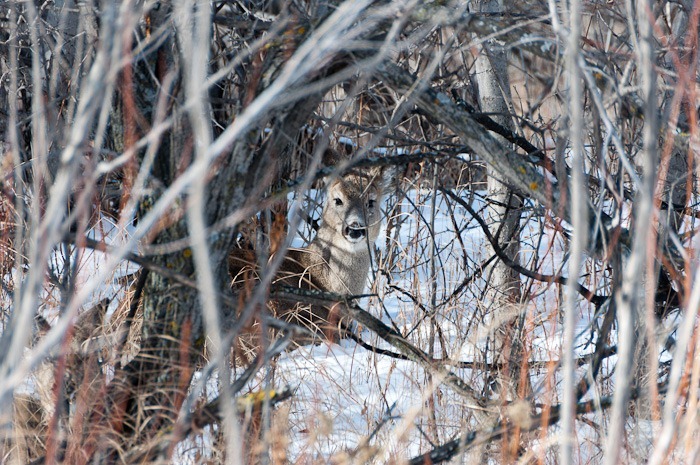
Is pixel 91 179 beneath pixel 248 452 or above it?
above

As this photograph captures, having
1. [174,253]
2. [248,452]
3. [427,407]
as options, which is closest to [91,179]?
[174,253]

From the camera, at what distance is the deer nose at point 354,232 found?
6.21 m

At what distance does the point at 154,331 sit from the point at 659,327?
4.96ft

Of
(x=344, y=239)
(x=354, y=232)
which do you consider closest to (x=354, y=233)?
(x=354, y=232)

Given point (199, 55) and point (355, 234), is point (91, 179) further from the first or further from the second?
point (355, 234)

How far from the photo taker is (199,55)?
1.22m

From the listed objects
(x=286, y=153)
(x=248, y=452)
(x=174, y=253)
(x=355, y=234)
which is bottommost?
(x=248, y=452)

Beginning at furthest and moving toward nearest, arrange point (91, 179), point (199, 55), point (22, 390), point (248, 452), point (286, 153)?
1. point (286, 153)
2. point (22, 390)
3. point (248, 452)
4. point (91, 179)
5. point (199, 55)

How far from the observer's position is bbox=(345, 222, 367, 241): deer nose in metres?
6.21

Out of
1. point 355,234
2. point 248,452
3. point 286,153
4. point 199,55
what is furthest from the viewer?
point 355,234

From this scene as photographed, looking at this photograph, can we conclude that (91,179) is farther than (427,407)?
No

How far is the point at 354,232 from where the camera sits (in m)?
6.29

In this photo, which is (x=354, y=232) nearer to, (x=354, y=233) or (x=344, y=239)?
(x=354, y=233)

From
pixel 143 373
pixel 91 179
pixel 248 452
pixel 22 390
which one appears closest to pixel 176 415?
pixel 143 373
